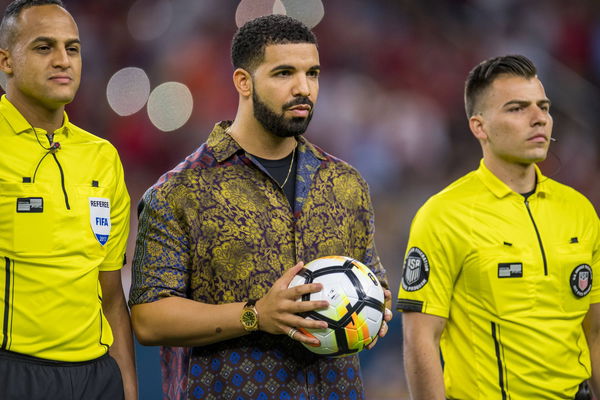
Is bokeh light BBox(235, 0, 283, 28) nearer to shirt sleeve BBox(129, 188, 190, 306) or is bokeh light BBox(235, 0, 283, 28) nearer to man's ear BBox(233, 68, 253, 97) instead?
man's ear BBox(233, 68, 253, 97)

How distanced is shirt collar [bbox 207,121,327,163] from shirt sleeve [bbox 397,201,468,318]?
2.13ft

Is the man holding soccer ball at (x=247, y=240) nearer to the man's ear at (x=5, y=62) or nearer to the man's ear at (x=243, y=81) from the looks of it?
the man's ear at (x=243, y=81)

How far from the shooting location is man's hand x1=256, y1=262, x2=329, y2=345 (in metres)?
2.74

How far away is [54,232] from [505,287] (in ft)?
6.11

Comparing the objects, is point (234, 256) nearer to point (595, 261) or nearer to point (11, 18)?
point (11, 18)

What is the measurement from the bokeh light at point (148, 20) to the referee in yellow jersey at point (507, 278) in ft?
18.3

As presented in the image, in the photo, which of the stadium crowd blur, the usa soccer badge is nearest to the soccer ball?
the usa soccer badge

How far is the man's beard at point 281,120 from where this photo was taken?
311cm

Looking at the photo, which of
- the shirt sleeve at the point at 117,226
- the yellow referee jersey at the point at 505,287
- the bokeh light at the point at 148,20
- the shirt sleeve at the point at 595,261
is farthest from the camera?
the bokeh light at the point at 148,20

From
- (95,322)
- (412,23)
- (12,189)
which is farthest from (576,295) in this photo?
(412,23)

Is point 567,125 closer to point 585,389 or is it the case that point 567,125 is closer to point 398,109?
point 398,109

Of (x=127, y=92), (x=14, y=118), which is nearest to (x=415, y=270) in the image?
(x=14, y=118)

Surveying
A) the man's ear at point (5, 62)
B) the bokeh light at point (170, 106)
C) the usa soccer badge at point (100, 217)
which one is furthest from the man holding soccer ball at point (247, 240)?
the bokeh light at point (170, 106)

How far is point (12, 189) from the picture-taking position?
2.78 meters
